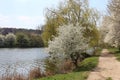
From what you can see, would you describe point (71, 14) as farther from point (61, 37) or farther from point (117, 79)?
point (117, 79)

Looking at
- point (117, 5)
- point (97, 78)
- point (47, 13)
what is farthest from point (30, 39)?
point (97, 78)

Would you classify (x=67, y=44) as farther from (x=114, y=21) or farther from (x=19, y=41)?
(x=19, y=41)

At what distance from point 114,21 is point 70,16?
27.3 feet

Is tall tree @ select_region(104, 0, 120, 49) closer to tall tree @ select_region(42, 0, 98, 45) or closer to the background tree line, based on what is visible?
tall tree @ select_region(42, 0, 98, 45)

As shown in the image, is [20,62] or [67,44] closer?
[67,44]

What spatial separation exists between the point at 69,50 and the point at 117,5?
7.59m

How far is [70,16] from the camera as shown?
42.0 m

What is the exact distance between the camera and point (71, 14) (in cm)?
4200

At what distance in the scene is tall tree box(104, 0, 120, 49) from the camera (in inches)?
1073

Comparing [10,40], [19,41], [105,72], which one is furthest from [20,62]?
[19,41]

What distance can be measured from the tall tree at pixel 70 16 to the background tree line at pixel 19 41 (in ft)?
174

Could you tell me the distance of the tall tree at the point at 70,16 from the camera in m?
41.4

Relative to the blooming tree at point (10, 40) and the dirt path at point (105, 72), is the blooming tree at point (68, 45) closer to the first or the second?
the dirt path at point (105, 72)

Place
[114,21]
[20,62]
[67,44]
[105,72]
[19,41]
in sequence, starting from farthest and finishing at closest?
[19,41] → [20,62] → [114,21] → [67,44] → [105,72]
